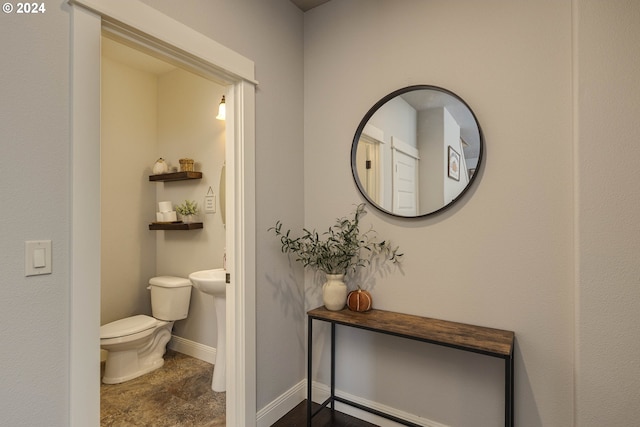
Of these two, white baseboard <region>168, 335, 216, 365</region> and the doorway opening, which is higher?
the doorway opening

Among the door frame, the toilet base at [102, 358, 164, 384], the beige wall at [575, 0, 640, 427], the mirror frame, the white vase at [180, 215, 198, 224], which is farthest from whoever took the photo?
the white vase at [180, 215, 198, 224]

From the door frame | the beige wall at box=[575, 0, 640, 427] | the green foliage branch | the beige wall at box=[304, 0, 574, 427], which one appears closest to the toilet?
the door frame

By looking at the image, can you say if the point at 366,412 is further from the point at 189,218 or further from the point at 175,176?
the point at 175,176

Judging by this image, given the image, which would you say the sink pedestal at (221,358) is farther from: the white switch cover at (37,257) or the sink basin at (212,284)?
the white switch cover at (37,257)

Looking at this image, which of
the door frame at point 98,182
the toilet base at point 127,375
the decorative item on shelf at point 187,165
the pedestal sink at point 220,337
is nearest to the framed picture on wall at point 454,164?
the door frame at point 98,182

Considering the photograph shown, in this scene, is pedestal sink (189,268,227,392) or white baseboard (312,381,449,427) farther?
pedestal sink (189,268,227,392)

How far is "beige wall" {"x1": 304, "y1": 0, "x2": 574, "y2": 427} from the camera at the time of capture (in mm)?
1548

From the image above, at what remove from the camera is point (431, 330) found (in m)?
1.65

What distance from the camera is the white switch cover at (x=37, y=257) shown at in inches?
43.2

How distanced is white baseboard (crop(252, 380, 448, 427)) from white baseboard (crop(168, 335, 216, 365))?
39.5 inches

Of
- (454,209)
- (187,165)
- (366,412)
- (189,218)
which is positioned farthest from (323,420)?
(187,165)

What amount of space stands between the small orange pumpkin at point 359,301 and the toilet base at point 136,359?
183 cm

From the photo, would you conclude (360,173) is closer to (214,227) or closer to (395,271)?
(395,271)

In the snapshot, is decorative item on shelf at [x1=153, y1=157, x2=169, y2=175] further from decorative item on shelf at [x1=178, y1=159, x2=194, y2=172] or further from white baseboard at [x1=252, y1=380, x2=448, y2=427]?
white baseboard at [x1=252, y1=380, x2=448, y2=427]
